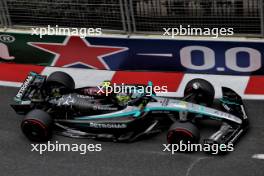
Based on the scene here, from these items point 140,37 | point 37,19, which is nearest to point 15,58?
point 37,19

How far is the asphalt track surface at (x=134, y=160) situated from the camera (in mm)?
7500

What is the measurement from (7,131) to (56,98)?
1.01 m

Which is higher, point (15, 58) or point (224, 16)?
point (224, 16)

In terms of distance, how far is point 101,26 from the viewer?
9828 millimetres

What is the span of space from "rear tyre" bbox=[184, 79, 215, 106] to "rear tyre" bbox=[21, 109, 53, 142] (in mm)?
2036

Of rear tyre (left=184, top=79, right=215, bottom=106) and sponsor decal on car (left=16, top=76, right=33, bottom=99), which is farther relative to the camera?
sponsor decal on car (left=16, top=76, right=33, bottom=99)

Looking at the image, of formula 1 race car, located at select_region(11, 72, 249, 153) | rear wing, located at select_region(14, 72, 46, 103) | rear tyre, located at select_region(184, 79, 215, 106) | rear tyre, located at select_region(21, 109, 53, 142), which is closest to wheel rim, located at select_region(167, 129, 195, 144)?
formula 1 race car, located at select_region(11, 72, 249, 153)

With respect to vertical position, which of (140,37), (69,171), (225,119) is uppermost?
(140,37)

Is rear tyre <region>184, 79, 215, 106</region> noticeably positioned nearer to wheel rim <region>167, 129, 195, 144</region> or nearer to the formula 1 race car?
the formula 1 race car

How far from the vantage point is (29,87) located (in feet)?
28.6

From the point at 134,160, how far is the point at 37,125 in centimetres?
146

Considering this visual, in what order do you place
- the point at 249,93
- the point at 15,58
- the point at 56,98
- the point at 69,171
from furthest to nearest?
the point at 15,58, the point at 249,93, the point at 56,98, the point at 69,171

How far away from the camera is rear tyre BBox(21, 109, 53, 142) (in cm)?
802

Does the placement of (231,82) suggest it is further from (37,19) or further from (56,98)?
(37,19)
